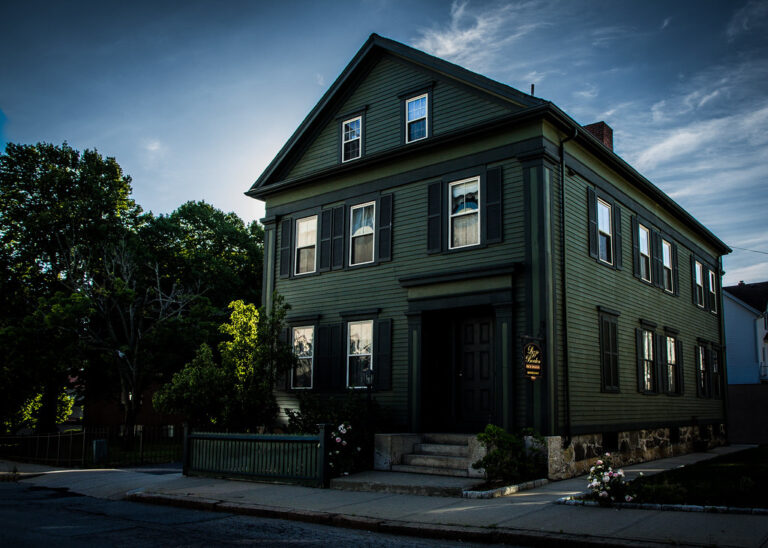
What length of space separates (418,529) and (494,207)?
8.00 meters

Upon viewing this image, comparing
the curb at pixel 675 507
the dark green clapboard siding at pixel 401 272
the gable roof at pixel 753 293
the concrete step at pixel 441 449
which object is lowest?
the curb at pixel 675 507

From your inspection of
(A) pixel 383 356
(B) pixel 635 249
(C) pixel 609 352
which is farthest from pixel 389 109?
(C) pixel 609 352

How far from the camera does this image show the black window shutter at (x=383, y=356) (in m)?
15.7

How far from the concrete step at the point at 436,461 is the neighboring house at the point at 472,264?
47 centimetres

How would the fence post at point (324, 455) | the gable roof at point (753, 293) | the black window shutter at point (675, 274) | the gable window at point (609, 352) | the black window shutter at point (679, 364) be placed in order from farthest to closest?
the gable roof at point (753, 293), the black window shutter at point (675, 274), the black window shutter at point (679, 364), the gable window at point (609, 352), the fence post at point (324, 455)

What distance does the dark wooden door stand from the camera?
569 inches

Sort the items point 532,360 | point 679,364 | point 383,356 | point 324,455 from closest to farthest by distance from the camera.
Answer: point 324,455
point 532,360
point 383,356
point 679,364

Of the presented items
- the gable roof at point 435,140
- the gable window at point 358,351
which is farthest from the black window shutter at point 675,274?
the gable window at point 358,351

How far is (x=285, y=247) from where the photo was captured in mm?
19156

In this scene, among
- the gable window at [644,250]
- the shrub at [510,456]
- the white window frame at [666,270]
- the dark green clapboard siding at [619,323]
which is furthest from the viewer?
the white window frame at [666,270]

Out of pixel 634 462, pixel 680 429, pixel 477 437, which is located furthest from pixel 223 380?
pixel 680 429

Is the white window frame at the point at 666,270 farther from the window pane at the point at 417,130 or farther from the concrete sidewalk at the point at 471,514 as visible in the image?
the window pane at the point at 417,130

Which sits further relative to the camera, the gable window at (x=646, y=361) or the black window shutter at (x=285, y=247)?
the black window shutter at (x=285, y=247)

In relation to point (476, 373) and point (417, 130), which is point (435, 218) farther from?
point (476, 373)
